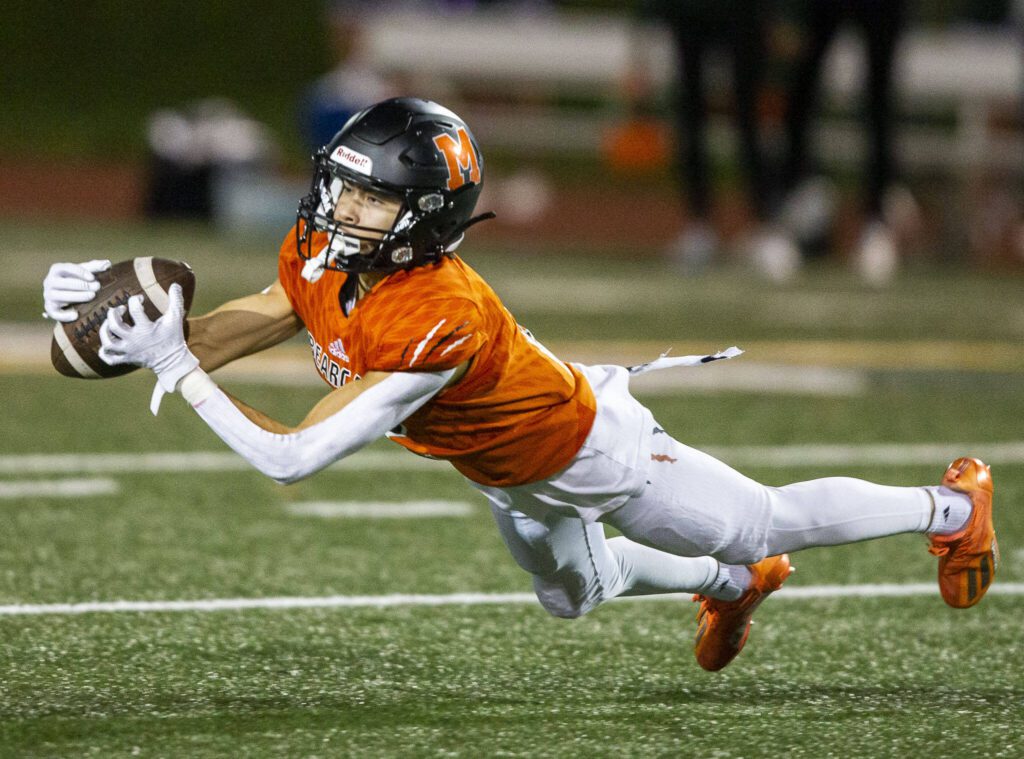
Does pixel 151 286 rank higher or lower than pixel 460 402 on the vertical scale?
higher

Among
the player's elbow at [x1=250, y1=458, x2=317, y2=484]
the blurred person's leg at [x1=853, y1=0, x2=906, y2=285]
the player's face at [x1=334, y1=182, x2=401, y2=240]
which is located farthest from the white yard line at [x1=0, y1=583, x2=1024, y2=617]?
the blurred person's leg at [x1=853, y1=0, x2=906, y2=285]

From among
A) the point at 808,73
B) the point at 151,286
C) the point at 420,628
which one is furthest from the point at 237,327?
the point at 808,73

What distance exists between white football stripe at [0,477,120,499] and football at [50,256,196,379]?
161 cm

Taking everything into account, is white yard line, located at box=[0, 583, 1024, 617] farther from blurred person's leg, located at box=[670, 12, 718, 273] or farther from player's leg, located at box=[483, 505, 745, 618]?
blurred person's leg, located at box=[670, 12, 718, 273]

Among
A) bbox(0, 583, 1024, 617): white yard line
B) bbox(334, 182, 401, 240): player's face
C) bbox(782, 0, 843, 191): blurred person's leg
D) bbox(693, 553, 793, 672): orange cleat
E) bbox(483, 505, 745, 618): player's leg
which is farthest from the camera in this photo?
bbox(782, 0, 843, 191): blurred person's leg

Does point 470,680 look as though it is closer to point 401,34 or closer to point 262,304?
point 262,304

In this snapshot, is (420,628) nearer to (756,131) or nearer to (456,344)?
(456,344)

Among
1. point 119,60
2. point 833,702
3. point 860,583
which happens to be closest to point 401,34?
point 119,60

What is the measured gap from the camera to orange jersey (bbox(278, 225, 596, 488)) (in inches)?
109

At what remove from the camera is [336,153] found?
2887mm

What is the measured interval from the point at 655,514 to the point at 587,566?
0.21m

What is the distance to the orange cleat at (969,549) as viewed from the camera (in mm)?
3178

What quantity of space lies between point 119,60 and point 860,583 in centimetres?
1775

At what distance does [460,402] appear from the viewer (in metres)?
2.83
